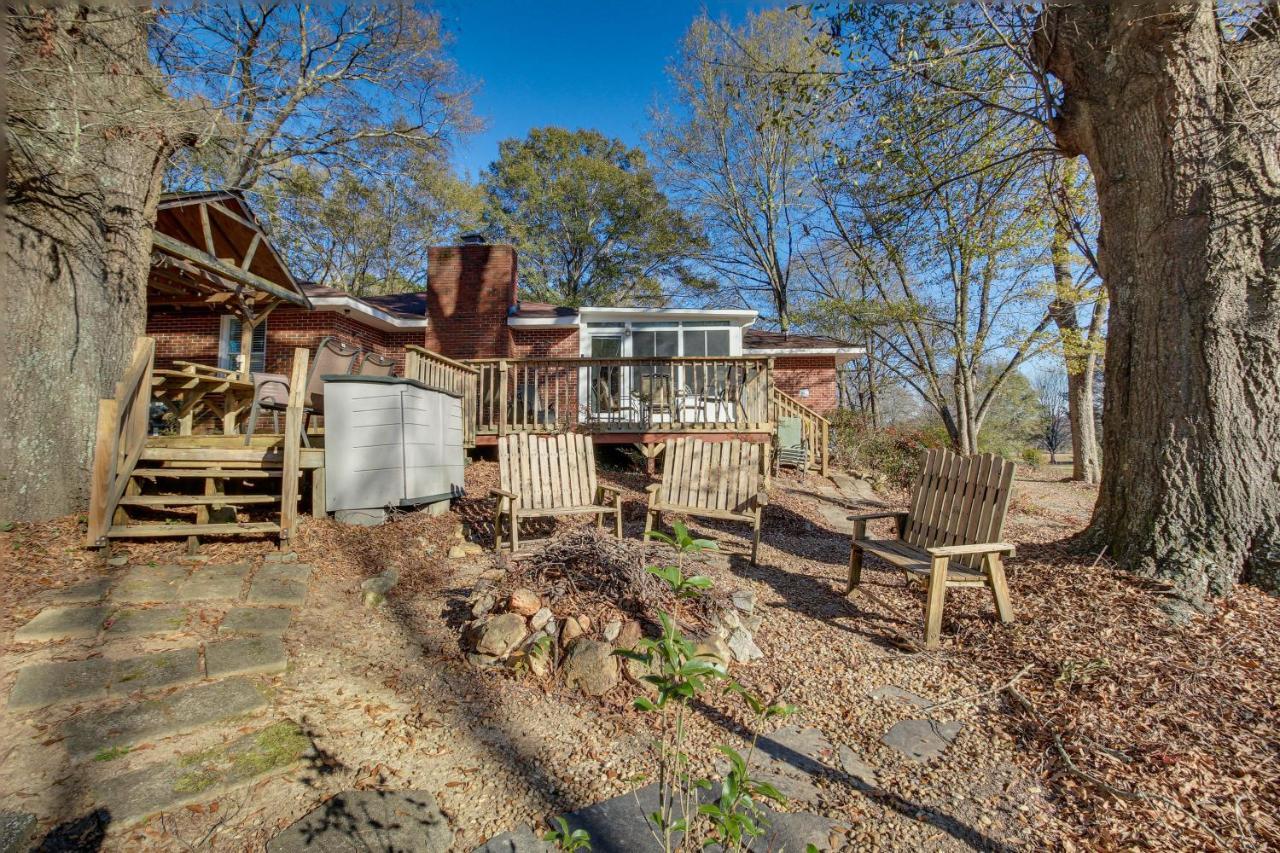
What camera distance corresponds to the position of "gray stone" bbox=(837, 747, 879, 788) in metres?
2.11

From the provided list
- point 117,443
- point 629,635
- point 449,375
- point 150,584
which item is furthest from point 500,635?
point 449,375

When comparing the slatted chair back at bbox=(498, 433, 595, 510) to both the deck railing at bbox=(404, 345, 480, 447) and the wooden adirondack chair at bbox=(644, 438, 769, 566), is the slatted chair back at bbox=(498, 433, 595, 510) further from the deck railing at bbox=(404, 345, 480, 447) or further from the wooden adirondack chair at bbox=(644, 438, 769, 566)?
the deck railing at bbox=(404, 345, 480, 447)

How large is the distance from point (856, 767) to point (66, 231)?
6.33 m

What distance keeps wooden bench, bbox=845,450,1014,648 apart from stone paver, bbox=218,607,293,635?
Answer: 3.65 meters

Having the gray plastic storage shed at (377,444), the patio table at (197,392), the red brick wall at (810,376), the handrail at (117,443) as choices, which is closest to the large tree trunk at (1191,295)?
the gray plastic storage shed at (377,444)

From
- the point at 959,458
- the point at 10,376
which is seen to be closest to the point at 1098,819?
the point at 959,458

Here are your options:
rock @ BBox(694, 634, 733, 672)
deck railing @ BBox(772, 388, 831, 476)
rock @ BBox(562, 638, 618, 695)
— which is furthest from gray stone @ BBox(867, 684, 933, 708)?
deck railing @ BBox(772, 388, 831, 476)

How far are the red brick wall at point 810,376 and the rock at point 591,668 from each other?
12093 mm

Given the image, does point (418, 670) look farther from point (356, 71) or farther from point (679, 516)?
point (356, 71)

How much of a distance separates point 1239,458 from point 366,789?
4802 millimetres

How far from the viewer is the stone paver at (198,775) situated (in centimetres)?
173

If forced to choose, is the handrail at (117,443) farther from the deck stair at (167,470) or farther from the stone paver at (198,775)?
the stone paver at (198,775)

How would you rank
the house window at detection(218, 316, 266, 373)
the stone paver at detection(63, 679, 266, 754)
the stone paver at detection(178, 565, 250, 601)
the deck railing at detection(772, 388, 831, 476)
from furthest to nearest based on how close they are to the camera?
the house window at detection(218, 316, 266, 373) → the deck railing at detection(772, 388, 831, 476) → the stone paver at detection(178, 565, 250, 601) → the stone paver at detection(63, 679, 266, 754)

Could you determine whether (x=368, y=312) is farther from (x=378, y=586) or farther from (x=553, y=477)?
(x=378, y=586)
